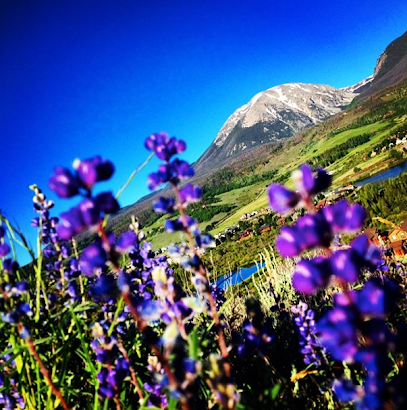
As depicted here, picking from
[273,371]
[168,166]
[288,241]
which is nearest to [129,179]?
[168,166]

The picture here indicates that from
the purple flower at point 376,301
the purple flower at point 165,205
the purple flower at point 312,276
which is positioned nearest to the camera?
the purple flower at point 376,301

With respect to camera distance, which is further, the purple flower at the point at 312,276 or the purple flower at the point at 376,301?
the purple flower at the point at 312,276

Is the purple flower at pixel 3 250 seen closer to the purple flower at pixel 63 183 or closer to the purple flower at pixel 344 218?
the purple flower at pixel 63 183

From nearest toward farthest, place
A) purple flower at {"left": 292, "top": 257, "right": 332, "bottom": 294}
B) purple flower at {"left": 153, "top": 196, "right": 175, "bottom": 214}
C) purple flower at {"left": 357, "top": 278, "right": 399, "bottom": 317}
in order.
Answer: purple flower at {"left": 357, "top": 278, "right": 399, "bottom": 317}, purple flower at {"left": 292, "top": 257, "right": 332, "bottom": 294}, purple flower at {"left": 153, "top": 196, "right": 175, "bottom": 214}

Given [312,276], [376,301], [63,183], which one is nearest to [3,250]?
[63,183]

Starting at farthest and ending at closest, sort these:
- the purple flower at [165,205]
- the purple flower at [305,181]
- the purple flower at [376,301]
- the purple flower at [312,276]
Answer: the purple flower at [165,205] → the purple flower at [305,181] → the purple flower at [312,276] → the purple flower at [376,301]

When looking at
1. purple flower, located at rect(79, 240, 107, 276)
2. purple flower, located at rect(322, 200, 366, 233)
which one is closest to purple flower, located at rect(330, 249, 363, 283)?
purple flower, located at rect(322, 200, 366, 233)

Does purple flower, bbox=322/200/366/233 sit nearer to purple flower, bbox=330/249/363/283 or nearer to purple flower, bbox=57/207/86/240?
purple flower, bbox=330/249/363/283

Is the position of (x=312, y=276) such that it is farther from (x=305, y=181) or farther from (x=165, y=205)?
(x=165, y=205)

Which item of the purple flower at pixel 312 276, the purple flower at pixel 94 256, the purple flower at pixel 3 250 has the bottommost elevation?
the purple flower at pixel 312 276

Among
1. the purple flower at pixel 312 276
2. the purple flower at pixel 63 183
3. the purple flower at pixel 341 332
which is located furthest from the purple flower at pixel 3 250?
the purple flower at pixel 341 332

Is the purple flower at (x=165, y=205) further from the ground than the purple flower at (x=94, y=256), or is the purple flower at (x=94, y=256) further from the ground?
the purple flower at (x=165, y=205)

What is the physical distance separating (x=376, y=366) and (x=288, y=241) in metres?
0.57

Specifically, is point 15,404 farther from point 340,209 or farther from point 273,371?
point 340,209
